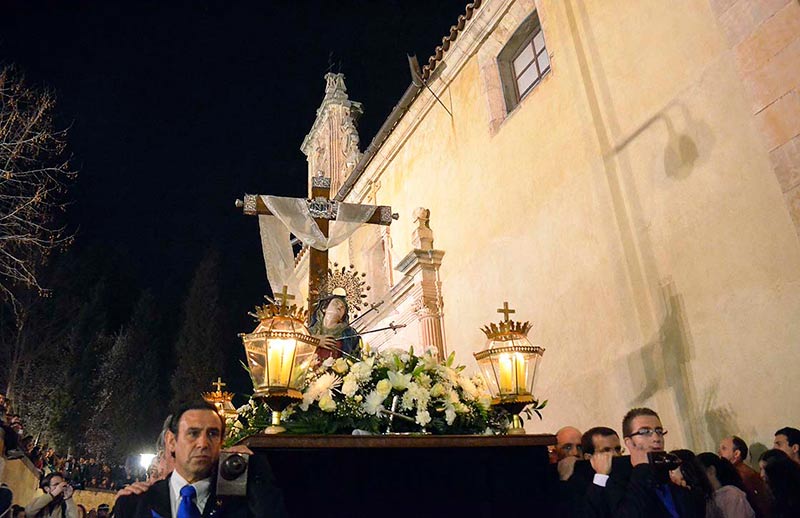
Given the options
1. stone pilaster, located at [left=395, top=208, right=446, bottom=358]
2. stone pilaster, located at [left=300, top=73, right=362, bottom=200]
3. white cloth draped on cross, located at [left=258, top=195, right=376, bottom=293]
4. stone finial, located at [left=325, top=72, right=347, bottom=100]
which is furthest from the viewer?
stone finial, located at [left=325, top=72, right=347, bottom=100]

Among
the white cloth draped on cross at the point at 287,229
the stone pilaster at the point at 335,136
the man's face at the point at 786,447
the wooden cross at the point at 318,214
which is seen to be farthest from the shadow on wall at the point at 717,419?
the stone pilaster at the point at 335,136

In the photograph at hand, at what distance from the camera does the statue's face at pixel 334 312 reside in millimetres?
5125

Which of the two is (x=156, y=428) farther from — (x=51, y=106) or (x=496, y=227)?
(x=496, y=227)

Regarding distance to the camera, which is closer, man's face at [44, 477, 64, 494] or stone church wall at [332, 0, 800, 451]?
stone church wall at [332, 0, 800, 451]

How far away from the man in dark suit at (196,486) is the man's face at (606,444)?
1941mm

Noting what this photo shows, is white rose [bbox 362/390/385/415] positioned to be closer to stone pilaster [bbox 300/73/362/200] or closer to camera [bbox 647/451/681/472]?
camera [bbox 647/451/681/472]

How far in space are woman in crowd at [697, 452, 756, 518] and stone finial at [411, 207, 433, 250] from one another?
21.2ft

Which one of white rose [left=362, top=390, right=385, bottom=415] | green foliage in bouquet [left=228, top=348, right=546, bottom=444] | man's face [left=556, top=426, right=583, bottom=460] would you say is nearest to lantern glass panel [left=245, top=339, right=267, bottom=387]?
green foliage in bouquet [left=228, top=348, right=546, bottom=444]

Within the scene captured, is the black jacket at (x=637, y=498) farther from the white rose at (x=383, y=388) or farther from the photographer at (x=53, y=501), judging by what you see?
the photographer at (x=53, y=501)

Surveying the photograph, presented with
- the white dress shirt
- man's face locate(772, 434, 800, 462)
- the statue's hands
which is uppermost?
the statue's hands

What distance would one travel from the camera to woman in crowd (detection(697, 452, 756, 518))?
353 cm

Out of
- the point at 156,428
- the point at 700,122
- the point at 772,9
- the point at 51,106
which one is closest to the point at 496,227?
the point at 700,122

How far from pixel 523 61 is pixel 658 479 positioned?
7338 mm

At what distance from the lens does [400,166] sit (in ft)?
38.6
